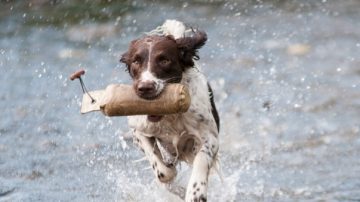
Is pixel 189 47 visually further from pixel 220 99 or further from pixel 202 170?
pixel 220 99

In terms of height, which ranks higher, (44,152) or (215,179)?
(215,179)

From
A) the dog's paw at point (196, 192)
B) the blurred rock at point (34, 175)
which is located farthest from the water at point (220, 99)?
the dog's paw at point (196, 192)

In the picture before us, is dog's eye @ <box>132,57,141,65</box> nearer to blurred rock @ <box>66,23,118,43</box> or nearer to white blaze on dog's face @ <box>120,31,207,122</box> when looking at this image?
white blaze on dog's face @ <box>120,31,207,122</box>

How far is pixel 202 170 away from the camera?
19.0 ft

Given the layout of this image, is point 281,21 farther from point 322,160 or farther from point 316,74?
point 322,160

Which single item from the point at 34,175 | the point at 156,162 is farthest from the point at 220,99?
the point at 156,162

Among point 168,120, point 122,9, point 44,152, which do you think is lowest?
point 122,9

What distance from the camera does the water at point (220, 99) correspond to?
7.04m

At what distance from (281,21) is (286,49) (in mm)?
1170

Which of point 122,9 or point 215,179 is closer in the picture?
point 215,179

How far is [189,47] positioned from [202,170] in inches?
30.4

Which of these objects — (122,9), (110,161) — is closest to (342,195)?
(110,161)

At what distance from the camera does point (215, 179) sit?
7.06m

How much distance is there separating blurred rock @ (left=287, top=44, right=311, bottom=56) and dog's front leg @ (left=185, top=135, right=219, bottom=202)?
4.40 metres
